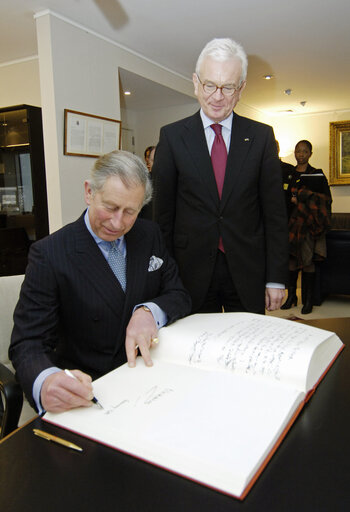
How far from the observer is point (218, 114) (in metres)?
1.54

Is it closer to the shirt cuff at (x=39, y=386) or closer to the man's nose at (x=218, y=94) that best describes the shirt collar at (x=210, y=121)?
the man's nose at (x=218, y=94)

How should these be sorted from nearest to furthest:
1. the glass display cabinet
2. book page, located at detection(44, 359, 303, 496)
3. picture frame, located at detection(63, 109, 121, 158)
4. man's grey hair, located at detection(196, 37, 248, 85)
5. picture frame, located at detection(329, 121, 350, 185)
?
1. book page, located at detection(44, 359, 303, 496)
2. man's grey hair, located at detection(196, 37, 248, 85)
3. picture frame, located at detection(63, 109, 121, 158)
4. the glass display cabinet
5. picture frame, located at detection(329, 121, 350, 185)

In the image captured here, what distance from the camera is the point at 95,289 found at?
1.10 m

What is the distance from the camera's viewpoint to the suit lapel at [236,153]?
5.21ft

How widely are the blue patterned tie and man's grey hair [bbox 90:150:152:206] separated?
0.19 metres

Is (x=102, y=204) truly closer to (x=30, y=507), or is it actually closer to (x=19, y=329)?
(x=19, y=329)

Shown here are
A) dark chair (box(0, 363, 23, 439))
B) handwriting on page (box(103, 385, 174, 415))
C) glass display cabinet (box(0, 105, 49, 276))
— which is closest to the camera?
handwriting on page (box(103, 385, 174, 415))

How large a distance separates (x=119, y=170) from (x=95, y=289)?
32 centimetres

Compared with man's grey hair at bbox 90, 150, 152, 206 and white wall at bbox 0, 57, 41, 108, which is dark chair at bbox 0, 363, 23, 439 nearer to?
man's grey hair at bbox 90, 150, 152, 206

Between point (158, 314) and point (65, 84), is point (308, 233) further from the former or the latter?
point (158, 314)

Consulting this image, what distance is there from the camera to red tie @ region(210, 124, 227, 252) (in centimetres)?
163

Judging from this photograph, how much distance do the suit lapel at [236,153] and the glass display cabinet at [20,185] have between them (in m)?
2.92

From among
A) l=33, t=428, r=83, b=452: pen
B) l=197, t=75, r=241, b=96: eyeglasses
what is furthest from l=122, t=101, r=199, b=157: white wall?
l=33, t=428, r=83, b=452: pen

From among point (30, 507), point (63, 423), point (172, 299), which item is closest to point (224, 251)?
point (172, 299)
